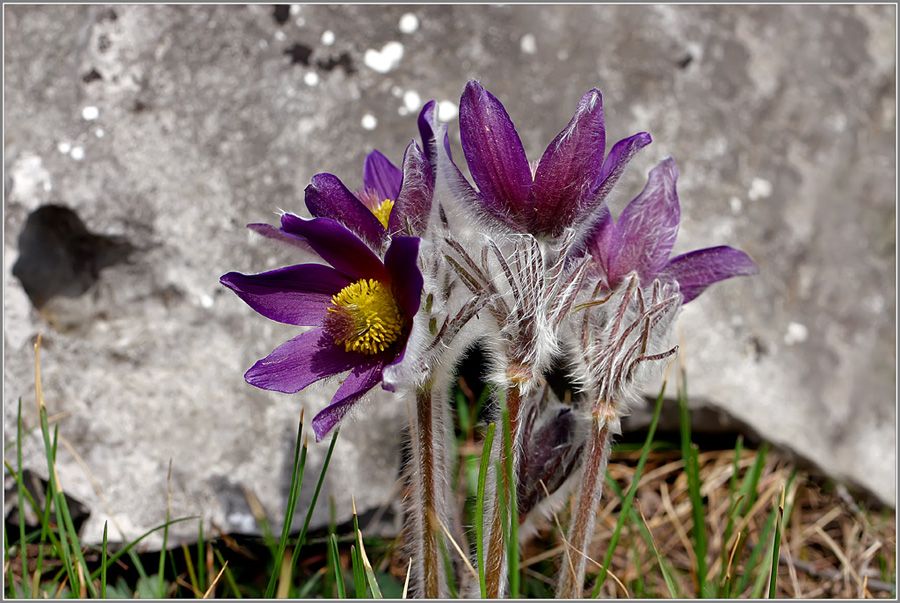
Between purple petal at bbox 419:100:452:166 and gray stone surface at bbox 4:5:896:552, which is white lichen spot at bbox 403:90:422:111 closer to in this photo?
gray stone surface at bbox 4:5:896:552

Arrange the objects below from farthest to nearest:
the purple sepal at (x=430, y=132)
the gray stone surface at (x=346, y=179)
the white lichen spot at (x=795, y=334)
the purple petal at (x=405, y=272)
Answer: the white lichen spot at (x=795, y=334) → the gray stone surface at (x=346, y=179) → the purple sepal at (x=430, y=132) → the purple petal at (x=405, y=272)

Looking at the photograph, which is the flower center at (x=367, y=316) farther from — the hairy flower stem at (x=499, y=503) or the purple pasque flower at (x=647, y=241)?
the purple pasque flower at (x=647, y=241)

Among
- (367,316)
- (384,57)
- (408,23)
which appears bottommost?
(367,316)

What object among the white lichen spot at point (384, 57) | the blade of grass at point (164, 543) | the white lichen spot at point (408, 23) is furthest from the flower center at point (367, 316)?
the white lichen spot at point (408, 23)

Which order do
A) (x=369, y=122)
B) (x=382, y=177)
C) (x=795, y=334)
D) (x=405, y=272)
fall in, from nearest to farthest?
(x=405, y=272)
(x=382, y=177)
(x=369, y=122)
(x=795, y=334)

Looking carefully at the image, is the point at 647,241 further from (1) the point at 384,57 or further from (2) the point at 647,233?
(1) the point at 384,57

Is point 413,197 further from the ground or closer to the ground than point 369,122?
closer to the ground

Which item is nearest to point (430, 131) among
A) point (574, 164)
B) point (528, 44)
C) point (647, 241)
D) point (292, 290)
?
point (574, 164)

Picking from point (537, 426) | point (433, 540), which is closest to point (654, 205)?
point (537, 426)
